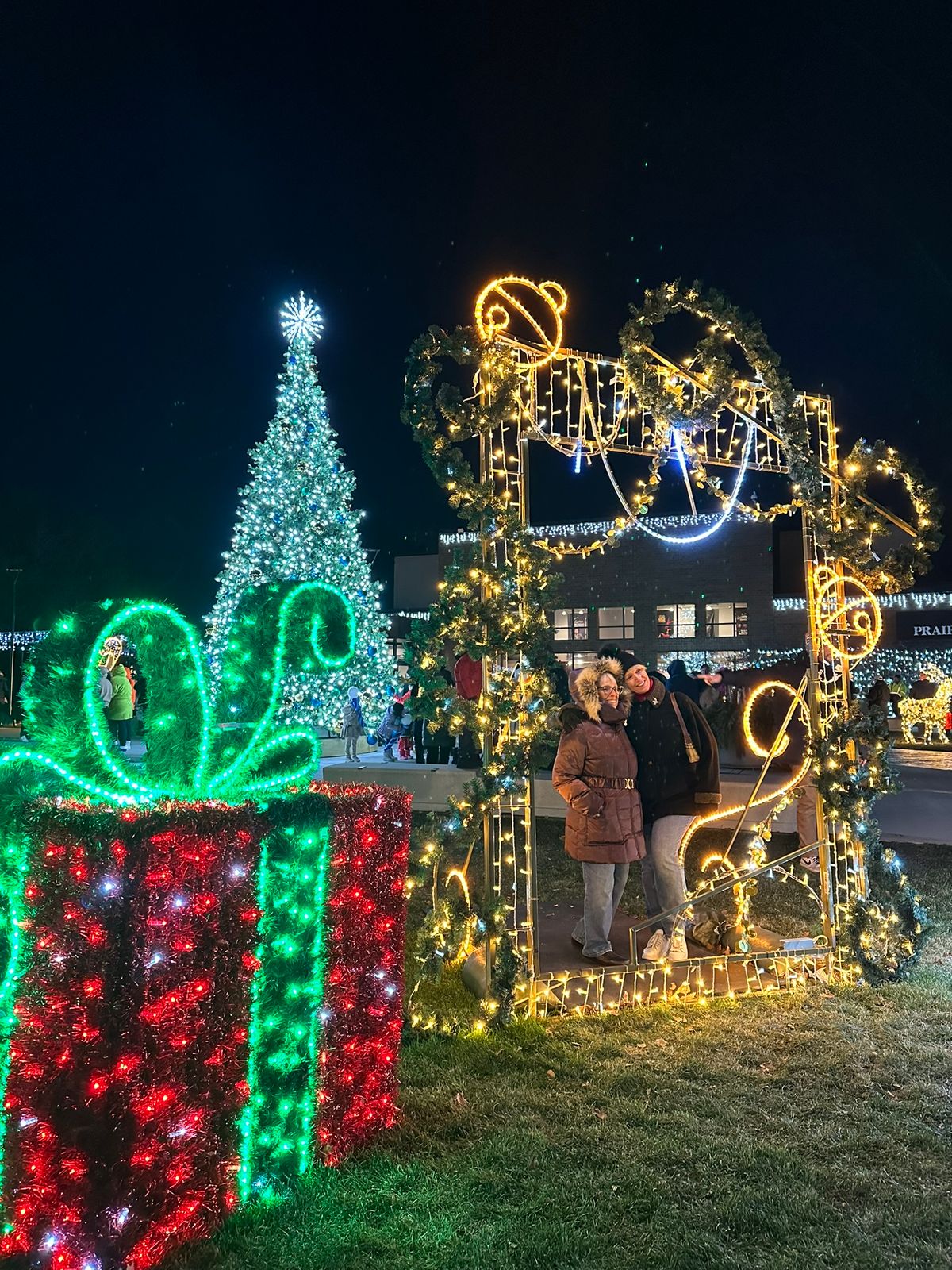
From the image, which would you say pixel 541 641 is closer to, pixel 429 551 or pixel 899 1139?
pixel 899 1139

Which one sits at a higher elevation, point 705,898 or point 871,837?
point 871,837

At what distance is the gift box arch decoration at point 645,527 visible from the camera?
4754 mm

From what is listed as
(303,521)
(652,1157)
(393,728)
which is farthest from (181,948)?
(303,521)

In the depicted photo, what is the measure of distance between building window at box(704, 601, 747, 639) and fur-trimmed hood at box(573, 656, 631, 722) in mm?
28958

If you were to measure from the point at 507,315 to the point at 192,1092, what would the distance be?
4062 mm

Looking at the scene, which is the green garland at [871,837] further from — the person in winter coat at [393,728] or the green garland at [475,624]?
the person in winter coat at [393,728]

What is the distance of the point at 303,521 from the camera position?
17578 mm

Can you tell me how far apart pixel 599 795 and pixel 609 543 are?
159 centimetres

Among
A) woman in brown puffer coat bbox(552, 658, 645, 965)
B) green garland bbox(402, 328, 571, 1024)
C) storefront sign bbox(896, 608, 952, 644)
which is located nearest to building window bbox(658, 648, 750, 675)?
storefront sign bbox(896, 608, 952, 644)

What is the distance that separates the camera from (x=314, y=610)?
3.17 meters

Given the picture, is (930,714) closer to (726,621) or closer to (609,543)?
→ (726,621)

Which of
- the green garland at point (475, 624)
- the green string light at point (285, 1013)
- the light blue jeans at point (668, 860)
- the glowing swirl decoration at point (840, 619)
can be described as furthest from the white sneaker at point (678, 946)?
the green string light at point (285, 1013)

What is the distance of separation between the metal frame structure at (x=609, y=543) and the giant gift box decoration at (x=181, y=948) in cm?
154

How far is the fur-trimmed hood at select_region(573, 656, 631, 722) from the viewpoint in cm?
545
